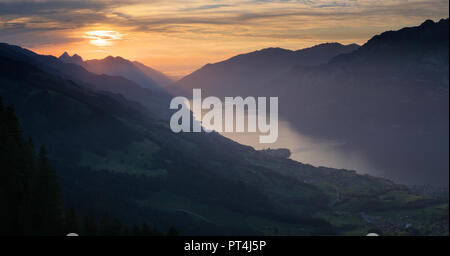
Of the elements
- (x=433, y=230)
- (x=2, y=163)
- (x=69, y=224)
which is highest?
(x=2, y=163)

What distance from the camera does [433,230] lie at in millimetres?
153250

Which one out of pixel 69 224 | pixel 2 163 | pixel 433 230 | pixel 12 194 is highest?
pixel 2 163
